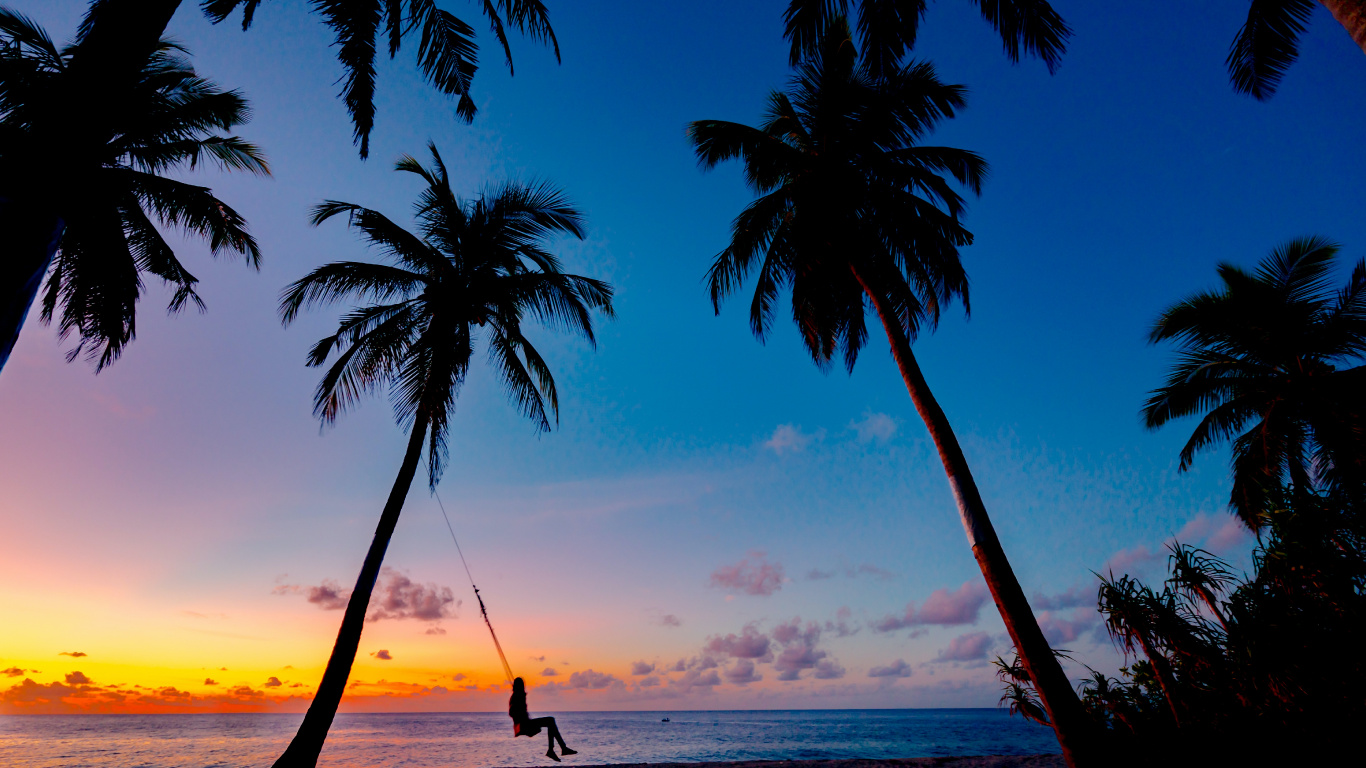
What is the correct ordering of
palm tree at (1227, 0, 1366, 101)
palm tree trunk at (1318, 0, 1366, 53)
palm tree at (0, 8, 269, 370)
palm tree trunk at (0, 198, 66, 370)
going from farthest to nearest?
palm tree at (0, 8, 269, 370) → palm tree at (1227, 0, 1366, 101) → palm tree trunk at (1318, 0, 1366, 53) → palm tree trunk at (0, 198, 66, 370)

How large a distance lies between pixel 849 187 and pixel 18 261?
10.8m

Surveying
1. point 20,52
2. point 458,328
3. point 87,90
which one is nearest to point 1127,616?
point 458,328

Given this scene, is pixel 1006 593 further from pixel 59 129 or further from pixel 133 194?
pixel 133 194

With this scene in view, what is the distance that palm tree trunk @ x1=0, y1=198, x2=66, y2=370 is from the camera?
2.01 meters

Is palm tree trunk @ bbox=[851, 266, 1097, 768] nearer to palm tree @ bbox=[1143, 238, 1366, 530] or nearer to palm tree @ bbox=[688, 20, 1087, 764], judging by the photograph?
palm tree @ bbox=[688, 20, 1087, 764]

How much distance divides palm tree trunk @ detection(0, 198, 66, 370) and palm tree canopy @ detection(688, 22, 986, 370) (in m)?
9.80

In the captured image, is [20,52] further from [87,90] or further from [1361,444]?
[1361,444]

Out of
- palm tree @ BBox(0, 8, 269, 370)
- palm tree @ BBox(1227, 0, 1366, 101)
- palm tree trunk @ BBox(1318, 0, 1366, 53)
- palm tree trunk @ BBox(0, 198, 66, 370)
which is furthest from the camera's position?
palm tree @ BBox(0, 8, 269, 370)

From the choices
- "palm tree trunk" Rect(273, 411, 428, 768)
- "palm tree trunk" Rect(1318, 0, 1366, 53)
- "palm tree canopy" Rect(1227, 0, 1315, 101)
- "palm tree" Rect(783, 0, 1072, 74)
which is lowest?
"palm tree trunk" Rect(273, 411, 428, 768)

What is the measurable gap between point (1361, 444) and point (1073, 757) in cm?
1192


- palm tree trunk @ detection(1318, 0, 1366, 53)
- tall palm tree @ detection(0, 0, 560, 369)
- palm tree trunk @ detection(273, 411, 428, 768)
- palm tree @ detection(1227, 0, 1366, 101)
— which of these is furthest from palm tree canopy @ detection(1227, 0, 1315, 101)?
palm tree trunk @ detection(273, 411, 428, 768)

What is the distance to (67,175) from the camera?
2168 mm

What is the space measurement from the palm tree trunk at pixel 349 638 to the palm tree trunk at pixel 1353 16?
1074 centimetres

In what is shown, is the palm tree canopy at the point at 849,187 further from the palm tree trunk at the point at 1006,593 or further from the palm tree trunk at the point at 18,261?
the palm tree trunk at the point at 18,261
